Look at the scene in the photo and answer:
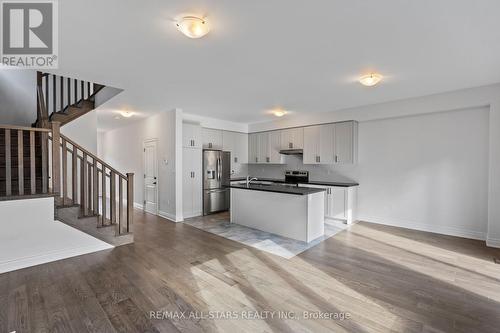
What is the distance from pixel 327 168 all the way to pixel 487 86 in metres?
3.29

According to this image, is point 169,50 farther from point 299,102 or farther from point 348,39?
point 299,102

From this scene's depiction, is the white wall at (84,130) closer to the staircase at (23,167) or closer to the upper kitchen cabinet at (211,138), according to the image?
the staircase at (23,167)

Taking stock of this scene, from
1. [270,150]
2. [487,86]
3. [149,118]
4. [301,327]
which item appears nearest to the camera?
[301,327]

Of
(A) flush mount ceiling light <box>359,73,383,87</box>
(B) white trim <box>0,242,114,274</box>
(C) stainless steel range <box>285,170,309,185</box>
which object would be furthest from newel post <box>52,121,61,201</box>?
(C) stainless steel range <box>285,170,309,185</box>

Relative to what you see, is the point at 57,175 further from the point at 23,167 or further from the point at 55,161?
the point at 23,167

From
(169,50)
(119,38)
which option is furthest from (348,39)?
(119,38)

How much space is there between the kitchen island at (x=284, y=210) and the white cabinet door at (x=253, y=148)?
2.41 m

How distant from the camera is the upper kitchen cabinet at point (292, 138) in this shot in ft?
20.9

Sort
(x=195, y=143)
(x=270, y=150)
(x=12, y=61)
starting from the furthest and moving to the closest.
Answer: (x=270, y=150)
(x=195, y=143)
(x=12, y=61)

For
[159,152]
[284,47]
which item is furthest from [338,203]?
[159,152]

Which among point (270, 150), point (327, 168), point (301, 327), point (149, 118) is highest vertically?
point (149, 118)

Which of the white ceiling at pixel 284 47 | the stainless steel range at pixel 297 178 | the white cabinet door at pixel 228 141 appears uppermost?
the white ceiling at pixel 284 47

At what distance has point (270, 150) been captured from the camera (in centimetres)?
707

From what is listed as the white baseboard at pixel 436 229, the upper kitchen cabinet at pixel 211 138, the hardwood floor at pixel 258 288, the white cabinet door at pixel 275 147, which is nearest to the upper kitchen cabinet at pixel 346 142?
the white baseboard at pixel 436 229
